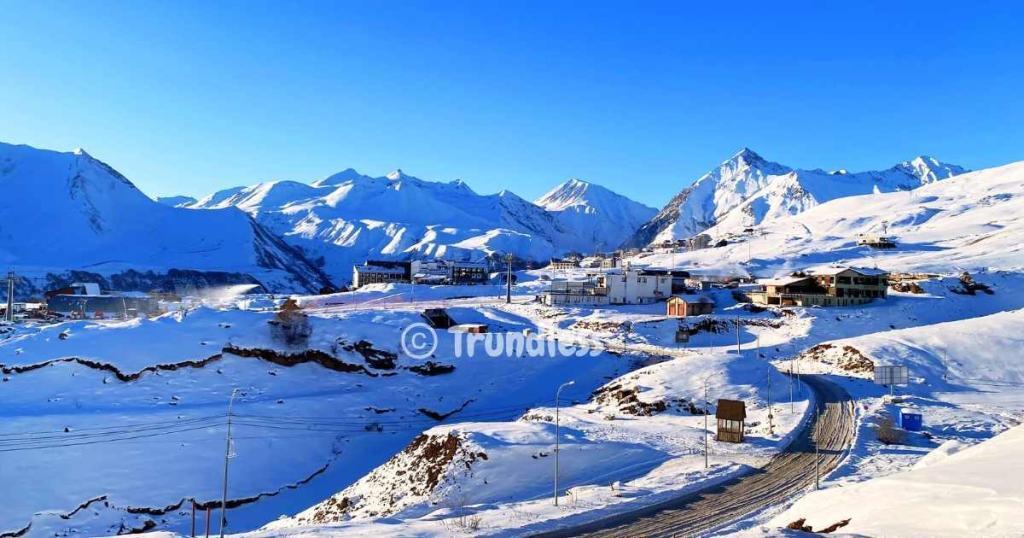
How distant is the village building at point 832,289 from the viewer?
81.5 metres

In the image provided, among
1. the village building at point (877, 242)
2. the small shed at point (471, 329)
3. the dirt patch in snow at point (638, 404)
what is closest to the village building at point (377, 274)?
the small shed at point (471, 329)

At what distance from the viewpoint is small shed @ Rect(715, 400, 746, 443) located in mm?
34875

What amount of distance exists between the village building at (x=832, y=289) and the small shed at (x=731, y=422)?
51.6 m

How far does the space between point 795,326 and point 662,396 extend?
106 ft

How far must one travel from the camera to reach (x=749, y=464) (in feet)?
99.8

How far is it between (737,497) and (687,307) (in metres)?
53.5

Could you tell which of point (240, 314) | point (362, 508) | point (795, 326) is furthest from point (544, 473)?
point (795, 326)

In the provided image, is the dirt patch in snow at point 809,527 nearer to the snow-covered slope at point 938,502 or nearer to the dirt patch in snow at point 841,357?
the snow-covered slope at point 938,502

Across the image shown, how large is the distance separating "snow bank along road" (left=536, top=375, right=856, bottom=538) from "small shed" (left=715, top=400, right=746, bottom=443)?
2728 millimetres

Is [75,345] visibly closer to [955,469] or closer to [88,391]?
[88,391]

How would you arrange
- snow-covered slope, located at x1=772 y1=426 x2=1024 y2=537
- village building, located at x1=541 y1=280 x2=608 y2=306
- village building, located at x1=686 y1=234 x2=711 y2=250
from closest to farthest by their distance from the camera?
snow-covered slope, located at x1=772 y1=426 x2=1024 y2=537
village building, located at x1=541 y1=280 x2=608 y2=306
village building, located at x1=686 y1=234 x2=711 y2=250

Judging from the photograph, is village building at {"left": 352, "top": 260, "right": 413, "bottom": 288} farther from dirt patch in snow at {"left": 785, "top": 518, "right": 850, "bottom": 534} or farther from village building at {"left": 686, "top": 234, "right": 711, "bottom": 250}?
dirt patch in snow at {"left": 785, "top": 518, "right": 850, "bottom": 534}

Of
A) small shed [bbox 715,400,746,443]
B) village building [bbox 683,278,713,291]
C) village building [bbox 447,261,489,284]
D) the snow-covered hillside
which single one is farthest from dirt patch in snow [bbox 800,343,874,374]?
village building [bbox 447,261,489,284]

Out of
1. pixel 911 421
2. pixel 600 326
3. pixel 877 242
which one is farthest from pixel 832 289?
pixel 877 242
